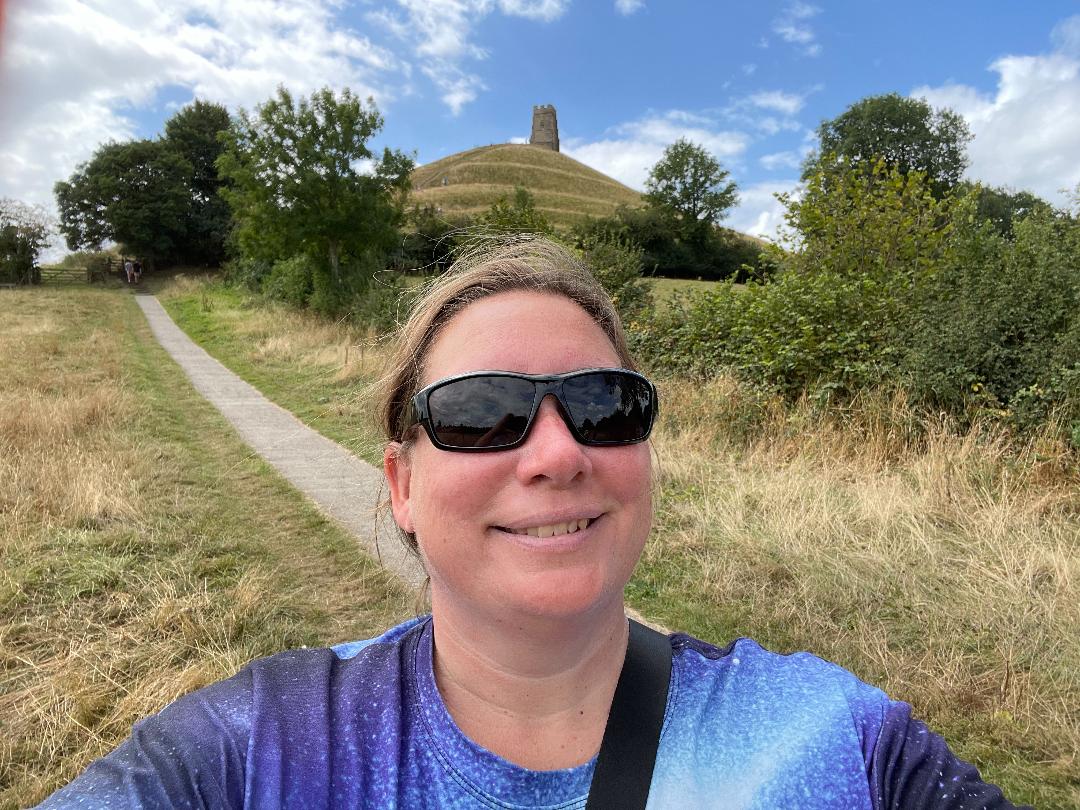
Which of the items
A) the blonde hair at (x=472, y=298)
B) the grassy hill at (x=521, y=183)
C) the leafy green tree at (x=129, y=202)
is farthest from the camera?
the grassy hill at (x=521, y=183)

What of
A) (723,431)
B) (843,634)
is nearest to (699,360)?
(723,431)

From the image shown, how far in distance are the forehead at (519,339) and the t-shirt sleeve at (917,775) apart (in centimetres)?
88

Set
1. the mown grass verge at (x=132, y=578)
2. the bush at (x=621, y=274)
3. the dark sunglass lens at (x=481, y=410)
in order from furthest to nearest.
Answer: the bush at (x=621, y=274)
the mown grass verge at (x=132, y=578)
the dark sunglass lens at (x=481, y=410)

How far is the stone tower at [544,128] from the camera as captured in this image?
85375 mm

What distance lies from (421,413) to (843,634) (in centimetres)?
296

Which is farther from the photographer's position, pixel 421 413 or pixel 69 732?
pixel 69 732

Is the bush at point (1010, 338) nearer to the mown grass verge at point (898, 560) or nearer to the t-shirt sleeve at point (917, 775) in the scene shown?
the mown grass verge at point (898, 560)

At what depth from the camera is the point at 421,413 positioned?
129 centimetres

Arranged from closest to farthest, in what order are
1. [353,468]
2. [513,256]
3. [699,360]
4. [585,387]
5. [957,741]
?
[585,387] → [513,256] → [957,741] → [353,468] → [699,360]

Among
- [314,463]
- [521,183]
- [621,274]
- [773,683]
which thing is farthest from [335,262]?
[521,183]

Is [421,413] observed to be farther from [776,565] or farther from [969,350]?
[969,350]

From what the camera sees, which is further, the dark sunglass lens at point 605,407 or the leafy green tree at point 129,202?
the leafy green tree at point 129,202

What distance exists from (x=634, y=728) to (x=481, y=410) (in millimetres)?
633

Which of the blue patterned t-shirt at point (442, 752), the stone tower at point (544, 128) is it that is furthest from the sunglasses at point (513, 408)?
the stone tower at point (544, 128)
